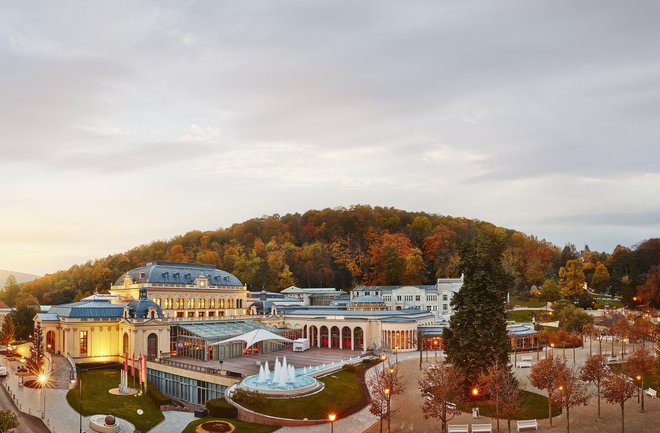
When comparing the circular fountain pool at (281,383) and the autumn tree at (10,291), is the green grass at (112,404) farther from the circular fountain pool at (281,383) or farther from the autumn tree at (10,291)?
the autumn tree at (10,291)

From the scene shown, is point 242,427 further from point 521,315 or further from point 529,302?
point 529,302

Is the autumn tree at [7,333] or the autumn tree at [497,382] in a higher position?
the autumn tree at [497,382]

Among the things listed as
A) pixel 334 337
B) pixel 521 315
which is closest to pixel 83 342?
pixel 334 337

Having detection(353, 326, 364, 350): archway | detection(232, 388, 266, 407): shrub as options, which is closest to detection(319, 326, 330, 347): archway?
detection(353, 326, 364, 350): archway

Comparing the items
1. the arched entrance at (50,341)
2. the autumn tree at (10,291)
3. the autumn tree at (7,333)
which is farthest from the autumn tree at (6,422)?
the autumn tree at (10,291)

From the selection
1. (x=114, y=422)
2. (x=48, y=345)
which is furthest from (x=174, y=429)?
(x=48, y=345)

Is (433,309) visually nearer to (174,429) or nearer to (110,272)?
(174,429)
